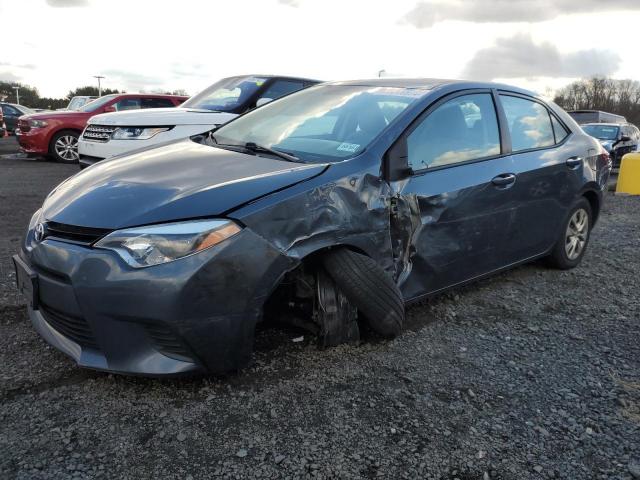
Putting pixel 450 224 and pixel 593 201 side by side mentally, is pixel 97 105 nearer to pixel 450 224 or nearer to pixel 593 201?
pixel 593 201

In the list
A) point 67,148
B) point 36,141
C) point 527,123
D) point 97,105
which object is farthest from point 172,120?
point 36,141

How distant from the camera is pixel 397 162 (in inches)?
117

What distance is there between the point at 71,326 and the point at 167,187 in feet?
2.49

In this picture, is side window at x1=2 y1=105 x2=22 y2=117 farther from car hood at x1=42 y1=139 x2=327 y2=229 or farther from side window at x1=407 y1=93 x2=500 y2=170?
side window at x1=407 y1=93 x2=500 y2=170

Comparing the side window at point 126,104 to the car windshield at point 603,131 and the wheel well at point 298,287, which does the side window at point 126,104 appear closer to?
the wheel well at point 298,287

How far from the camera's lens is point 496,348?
10.5 feet

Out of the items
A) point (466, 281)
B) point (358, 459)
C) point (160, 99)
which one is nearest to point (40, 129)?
point (160, 99)

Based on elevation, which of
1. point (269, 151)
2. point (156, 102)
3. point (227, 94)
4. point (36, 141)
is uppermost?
point (227, 94)

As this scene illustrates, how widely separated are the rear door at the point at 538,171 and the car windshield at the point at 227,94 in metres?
3.94

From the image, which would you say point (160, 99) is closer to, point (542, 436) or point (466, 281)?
point (466, 281)

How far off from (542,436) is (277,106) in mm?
2721

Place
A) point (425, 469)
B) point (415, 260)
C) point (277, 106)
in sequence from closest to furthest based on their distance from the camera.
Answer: point (425, 469) → point (415, 260) → point (277, 106)

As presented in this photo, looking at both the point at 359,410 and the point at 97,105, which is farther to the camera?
the point at 97,105

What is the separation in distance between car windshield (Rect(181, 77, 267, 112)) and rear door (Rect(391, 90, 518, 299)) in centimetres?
403
